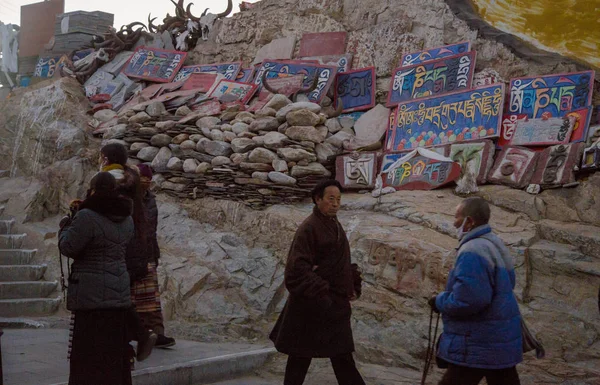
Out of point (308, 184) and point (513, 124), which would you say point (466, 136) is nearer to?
point (513, 124)

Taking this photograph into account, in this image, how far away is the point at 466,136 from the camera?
8.34 metres

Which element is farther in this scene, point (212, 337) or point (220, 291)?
point (220, 291)

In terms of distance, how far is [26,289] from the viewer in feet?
25.5

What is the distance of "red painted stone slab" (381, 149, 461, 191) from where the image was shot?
26.0 feet

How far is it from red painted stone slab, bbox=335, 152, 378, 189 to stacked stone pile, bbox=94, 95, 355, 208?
0.17 metres

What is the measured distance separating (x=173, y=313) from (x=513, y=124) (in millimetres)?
4324

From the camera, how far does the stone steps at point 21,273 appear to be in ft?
26.3

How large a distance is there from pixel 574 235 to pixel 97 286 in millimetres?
4443

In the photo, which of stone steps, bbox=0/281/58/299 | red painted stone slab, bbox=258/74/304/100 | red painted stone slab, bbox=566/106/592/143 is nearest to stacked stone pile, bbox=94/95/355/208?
red painted stone slab, bbox=258/74/304/100

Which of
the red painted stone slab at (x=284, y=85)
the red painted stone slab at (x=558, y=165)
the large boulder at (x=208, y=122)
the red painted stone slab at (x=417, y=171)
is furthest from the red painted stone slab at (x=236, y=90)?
the red painted stone slab at (x=558, y=165)

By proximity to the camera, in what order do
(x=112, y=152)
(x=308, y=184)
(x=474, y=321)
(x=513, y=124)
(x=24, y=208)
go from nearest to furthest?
(x=474, y=321), (x=112, y=152), (x=513, y=124), (x=308, y=184), (x=24, y=208)

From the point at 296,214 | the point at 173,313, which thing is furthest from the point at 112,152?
the point at 296,214

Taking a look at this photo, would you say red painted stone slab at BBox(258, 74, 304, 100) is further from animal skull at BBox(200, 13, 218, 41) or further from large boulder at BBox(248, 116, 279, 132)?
animal skull at BBox(200, 13, 218, 41)

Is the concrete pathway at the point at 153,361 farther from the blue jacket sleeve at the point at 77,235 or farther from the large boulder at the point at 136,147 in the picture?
the large boulder at the point at 136,147
